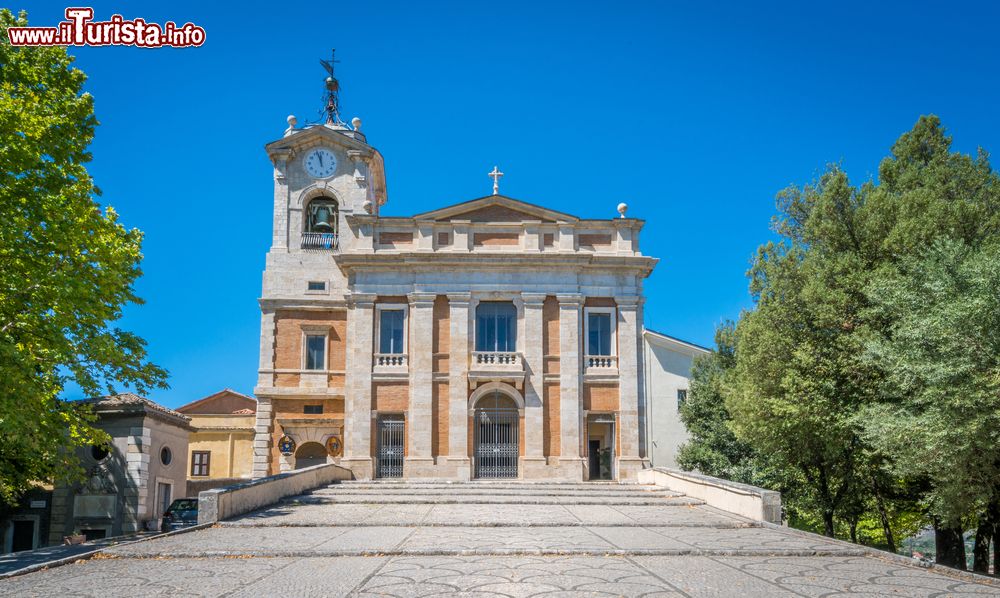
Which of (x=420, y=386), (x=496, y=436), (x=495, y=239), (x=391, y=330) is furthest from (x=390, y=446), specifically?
(x=495, y=239)

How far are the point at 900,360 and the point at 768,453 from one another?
805 centimetres

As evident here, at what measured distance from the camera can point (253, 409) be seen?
161ft

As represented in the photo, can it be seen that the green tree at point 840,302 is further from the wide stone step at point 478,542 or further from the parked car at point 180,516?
the parked car at point 180,516

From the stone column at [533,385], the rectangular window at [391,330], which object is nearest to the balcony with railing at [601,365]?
the stone column at [533,385]

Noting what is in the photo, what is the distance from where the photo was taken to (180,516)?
79.9ft

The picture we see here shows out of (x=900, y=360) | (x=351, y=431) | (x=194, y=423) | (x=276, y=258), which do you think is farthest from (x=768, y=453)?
(x=194, y=423)

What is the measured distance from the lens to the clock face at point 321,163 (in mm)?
33625

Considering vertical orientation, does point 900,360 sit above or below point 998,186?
below

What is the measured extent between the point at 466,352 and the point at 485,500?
27.5 ft

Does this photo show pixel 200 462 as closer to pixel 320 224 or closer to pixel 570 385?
pixel 320 224

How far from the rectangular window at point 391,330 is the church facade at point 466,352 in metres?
0.05

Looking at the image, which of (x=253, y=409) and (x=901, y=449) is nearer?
(x=901, y=449)

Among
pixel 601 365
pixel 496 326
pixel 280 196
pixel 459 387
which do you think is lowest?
pixel 459 387

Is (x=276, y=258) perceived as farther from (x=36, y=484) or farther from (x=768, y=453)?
(x=768, y=453)
